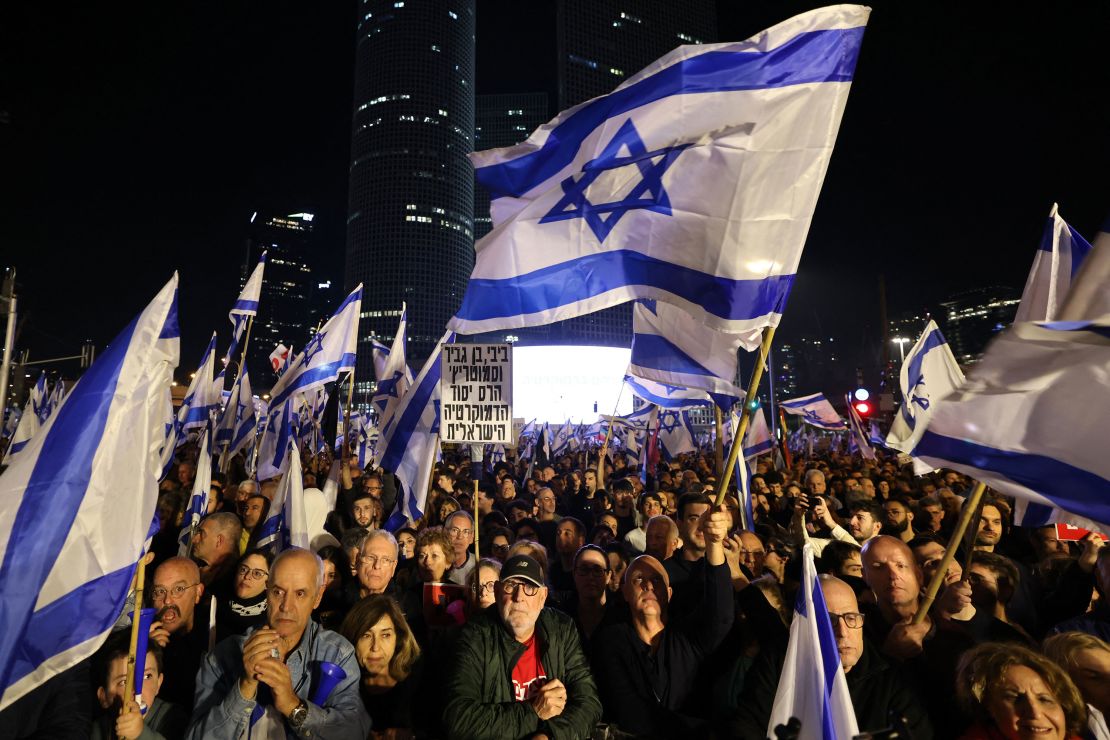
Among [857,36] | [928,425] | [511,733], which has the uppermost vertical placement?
[857,36]

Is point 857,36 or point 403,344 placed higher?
point 857,36

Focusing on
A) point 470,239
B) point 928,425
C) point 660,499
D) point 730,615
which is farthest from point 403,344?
point 470,239

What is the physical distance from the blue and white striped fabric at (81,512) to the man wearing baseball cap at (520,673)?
5.58 ft

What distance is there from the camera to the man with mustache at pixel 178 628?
3.84m

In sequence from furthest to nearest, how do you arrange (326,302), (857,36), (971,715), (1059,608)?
(326,302)
(1059,608)
(857,36)
(971,715)

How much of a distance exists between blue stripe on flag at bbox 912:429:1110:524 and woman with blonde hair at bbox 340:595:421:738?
9.91 ft

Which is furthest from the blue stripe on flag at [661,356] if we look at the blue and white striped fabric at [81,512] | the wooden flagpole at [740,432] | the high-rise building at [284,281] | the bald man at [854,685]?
the high-rise building at [284,281]

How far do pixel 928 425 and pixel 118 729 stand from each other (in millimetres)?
→ 3772

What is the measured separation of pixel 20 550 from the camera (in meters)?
2.64

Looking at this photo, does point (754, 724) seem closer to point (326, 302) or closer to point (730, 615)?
point (730, 615)

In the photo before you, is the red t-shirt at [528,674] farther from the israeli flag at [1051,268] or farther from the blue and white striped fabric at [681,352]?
the israeli flag at [1051,268]

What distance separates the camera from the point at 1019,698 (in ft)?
9.00

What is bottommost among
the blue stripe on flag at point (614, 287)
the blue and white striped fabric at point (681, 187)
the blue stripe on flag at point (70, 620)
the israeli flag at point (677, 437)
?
the israeli flag at point (677, 437)

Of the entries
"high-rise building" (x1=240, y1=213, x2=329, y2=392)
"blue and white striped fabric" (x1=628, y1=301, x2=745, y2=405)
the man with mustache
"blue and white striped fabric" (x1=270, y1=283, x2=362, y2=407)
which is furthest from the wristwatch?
"high-rise building" (x1=240, y1=213, x2=329, y2=392)
